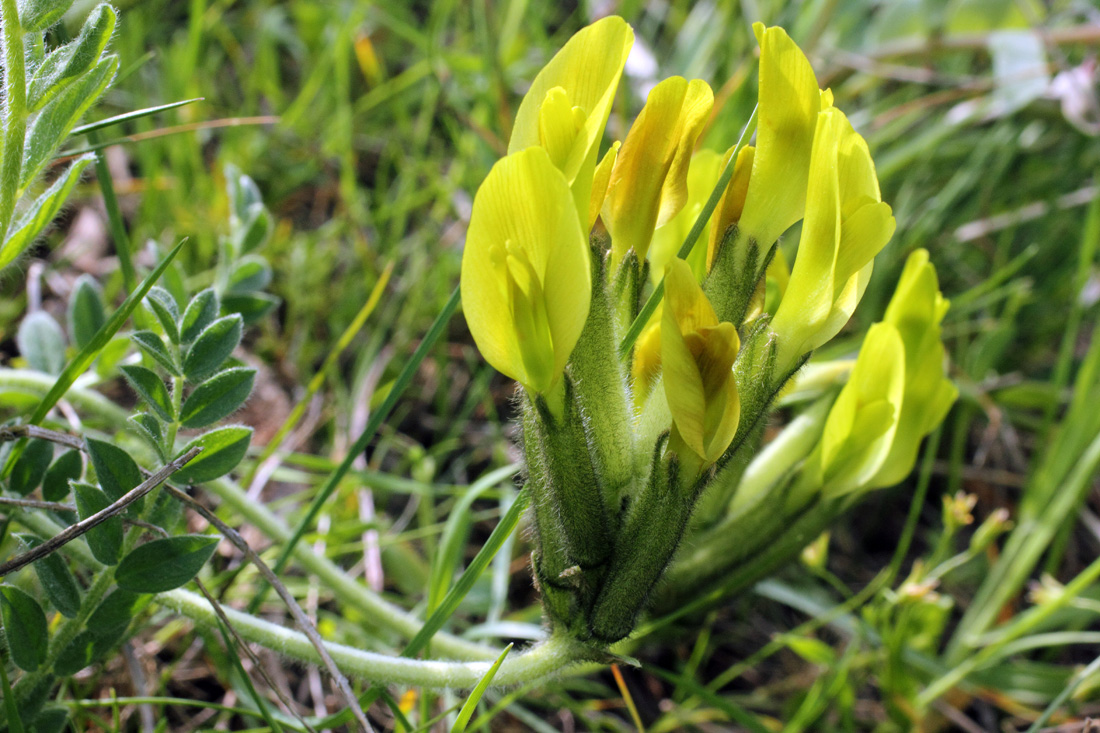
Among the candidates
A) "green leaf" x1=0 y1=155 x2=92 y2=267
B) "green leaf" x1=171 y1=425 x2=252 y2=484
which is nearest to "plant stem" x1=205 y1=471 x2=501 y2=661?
"green leaf" x1=171 y1=425 x2=252 y2=484

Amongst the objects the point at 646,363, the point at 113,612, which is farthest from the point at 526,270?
the point at 113,612

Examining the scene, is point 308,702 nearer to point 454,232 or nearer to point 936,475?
point 454,232

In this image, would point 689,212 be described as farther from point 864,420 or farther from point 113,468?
point 113,468

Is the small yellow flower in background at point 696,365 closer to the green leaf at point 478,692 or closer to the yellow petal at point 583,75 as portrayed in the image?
the yellow petal at point 583,75

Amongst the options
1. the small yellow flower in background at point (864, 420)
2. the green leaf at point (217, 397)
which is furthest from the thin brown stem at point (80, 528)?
the small yellow flower in background at point (864, 420)

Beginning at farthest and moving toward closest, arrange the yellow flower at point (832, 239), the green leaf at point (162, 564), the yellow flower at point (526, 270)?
the green leaf at point (162, 564)
the yellow flower at point (832, 239)
the yellow flower at point (526, 270)
